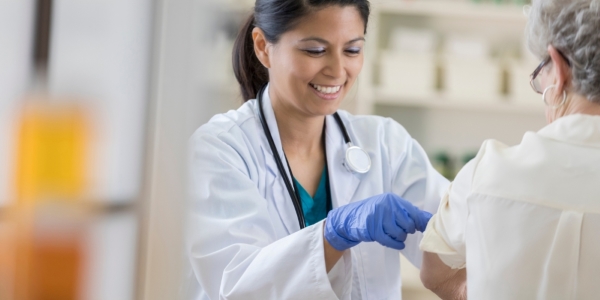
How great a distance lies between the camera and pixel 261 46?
1.57 meters

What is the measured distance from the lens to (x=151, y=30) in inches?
12.8

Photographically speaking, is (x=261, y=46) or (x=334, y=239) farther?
(x=261, y=46)

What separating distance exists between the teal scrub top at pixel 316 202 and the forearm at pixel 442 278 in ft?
1.04

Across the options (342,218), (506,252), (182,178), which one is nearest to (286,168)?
(342,218)

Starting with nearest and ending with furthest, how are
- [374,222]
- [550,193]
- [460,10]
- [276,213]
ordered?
[550,193] → [374,222] → [276,213] → [460,10]

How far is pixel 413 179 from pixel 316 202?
258 millimetres

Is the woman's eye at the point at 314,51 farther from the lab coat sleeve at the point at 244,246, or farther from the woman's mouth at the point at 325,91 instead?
the lab coat sleeve at the point at 244,246

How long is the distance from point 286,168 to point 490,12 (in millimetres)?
1883

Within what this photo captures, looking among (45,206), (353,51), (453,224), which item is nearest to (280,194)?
(353,51)

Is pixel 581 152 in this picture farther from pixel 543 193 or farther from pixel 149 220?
pixel 149 220

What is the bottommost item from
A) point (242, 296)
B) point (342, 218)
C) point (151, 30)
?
point (242, 296)

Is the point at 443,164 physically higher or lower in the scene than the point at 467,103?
lower

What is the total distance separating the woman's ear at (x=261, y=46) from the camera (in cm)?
156

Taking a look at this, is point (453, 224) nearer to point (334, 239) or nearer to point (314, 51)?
point (334, 239)
